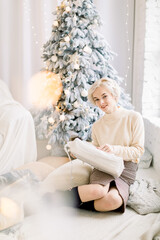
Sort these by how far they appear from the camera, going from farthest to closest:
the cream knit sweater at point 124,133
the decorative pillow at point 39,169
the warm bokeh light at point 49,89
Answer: the warm bokeh light at point 49,89 → the decorative pillow at point 39,169 → the cream knit sweater at point 124,133

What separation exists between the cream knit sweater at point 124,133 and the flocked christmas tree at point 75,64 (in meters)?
0.61

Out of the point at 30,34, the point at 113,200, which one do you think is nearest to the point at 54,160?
the point at 113,200

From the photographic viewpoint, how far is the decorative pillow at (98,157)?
1501mm

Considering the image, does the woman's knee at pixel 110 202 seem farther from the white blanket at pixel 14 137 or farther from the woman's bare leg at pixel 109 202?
the white blanket at pixel 14 137

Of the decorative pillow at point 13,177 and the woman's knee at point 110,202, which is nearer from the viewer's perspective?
the woman's knee at point 110,202

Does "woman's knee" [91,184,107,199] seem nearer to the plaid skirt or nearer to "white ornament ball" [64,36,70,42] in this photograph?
the plaid skirt

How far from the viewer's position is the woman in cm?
152

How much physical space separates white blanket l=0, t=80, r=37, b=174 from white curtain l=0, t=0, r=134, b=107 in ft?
2.58

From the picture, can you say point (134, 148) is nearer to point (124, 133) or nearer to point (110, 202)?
point (124, 133)

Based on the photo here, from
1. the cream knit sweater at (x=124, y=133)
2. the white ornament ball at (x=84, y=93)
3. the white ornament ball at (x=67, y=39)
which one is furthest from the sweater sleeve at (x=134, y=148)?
the white ornament ball at (x=67, y=39)

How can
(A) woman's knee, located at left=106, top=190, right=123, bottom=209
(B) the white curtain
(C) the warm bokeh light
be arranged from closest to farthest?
1. (A) woman's knee, located at left=106, top=190, right=123, bottom=209
2. (C) the warm bokeh light
3. (B) the white curtain

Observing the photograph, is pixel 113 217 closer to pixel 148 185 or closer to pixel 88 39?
pixel 148 185

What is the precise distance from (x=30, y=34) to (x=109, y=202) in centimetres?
235

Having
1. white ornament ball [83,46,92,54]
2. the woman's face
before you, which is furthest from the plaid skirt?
white ornament ball [83,46,92,54]
